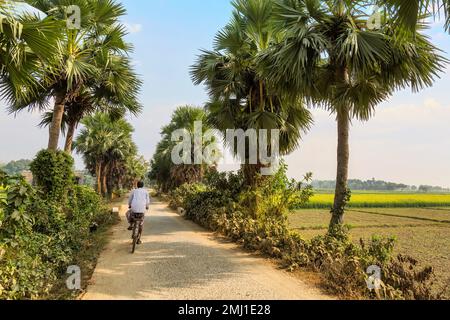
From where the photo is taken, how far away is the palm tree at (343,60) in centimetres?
725

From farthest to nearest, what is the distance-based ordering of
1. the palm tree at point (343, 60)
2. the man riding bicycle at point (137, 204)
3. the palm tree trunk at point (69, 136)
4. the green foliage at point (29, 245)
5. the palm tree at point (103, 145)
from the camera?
1. the palm tree at point (103, 145)
2. the palm tree trunk at point (69, 136)
3. the man riding bicycle at point (137, 204)
4. the palm tree at point (343, 60)
5. the green foliage at point (29, 245)

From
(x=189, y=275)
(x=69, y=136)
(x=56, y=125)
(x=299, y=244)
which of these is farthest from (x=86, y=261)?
(x=69, y=136)

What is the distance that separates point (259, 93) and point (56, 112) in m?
7.09

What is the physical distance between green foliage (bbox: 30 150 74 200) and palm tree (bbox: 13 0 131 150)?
525 millimetres

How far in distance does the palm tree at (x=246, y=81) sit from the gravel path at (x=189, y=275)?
4771 millimetres

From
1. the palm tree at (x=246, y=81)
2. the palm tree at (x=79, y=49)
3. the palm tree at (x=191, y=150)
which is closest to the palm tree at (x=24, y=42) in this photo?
the palm tree at (x=79, y=49)

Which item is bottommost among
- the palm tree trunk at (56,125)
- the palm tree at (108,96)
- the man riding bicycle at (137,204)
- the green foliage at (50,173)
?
the man riding bicycle at (137,204)

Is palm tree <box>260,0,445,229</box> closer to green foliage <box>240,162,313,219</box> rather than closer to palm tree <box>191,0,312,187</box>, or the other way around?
green foliage <box>240,162,313,219</box>

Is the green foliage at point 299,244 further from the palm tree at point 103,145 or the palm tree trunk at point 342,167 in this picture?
the palm tree at point 103,145

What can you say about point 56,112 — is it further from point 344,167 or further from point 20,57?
point 344,167

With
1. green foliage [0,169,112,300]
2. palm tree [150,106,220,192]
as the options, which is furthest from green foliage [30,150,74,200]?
palm tree [150,106,220,192]

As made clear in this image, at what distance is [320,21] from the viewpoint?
7996 mm

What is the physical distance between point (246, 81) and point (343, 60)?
5876 mm

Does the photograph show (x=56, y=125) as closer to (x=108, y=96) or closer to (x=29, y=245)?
(x=108, y=96)
